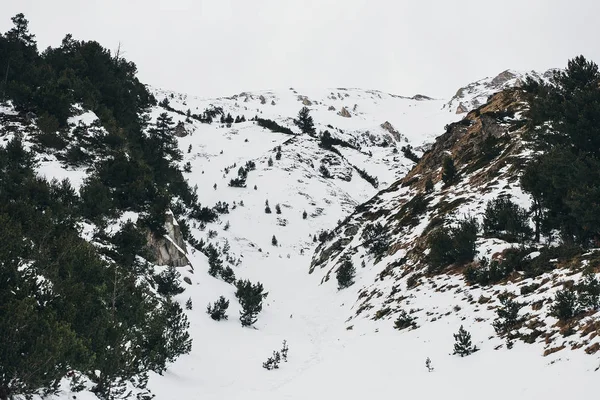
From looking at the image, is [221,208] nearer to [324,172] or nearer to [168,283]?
[324,172]

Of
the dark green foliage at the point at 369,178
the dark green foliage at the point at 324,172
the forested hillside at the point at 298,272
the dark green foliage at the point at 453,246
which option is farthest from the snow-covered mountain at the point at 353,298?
the dark green foliage at the point at 369,178

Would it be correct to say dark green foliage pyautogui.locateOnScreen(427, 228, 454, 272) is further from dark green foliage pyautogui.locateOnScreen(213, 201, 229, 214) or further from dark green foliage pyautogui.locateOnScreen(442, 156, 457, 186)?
dark green foliage pyautogui.locateOnScreen(213, 201, 229, 214)

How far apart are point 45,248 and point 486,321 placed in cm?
1288

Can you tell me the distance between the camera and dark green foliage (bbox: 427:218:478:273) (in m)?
15.7

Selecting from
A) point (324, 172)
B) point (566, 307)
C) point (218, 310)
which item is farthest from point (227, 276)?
point (324, 172)

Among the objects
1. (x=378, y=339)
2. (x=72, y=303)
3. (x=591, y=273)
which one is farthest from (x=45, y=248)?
(x=591, y=273)

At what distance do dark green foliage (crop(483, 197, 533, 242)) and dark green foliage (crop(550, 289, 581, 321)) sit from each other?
251 inches

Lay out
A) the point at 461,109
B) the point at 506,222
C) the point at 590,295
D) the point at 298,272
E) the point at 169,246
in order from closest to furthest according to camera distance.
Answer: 1. the point at 590,295
2. the point at 506,222
3. the point at 169,246
4. the point at 298,272
5. the point at 461,109

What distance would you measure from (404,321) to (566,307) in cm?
626

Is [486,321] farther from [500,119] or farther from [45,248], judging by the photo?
[500,119]

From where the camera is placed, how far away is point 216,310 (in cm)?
1872

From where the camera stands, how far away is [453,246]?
16.3 metres

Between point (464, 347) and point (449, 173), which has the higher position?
point (449, 173)

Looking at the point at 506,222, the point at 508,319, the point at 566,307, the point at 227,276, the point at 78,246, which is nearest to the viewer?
the point at 566,307
